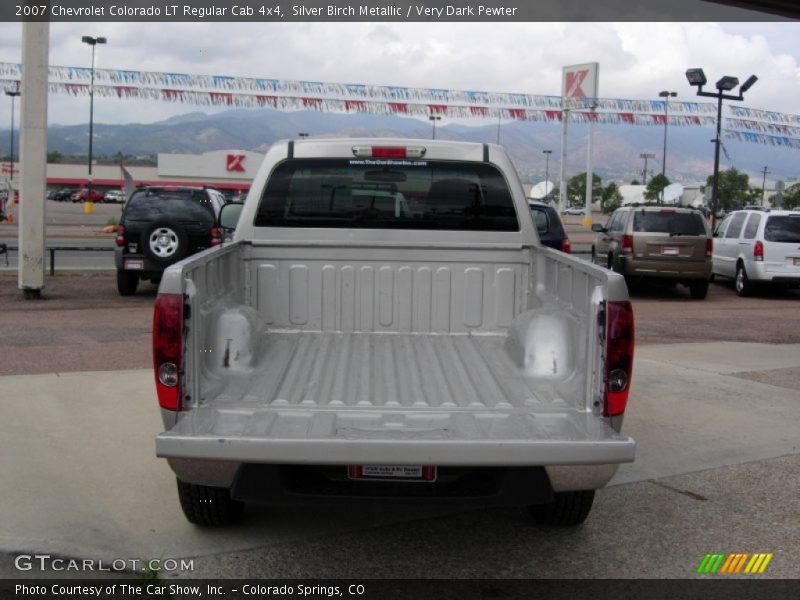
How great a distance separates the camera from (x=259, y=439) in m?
3.83

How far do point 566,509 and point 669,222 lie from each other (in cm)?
1372

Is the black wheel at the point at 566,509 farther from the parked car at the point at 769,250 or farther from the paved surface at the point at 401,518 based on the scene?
the parked car at the point at 769,250

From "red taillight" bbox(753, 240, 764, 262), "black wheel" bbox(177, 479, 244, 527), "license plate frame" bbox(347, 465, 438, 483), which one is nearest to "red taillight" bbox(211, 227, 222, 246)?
"red taillight" bbox(753, 240, 764, 262)

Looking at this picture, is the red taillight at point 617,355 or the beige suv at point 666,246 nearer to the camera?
the red taillight at point 617,355

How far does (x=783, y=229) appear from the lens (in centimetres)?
1794

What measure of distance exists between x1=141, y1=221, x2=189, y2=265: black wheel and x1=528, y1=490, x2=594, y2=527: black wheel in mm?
9626

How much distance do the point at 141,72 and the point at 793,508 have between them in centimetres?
2826

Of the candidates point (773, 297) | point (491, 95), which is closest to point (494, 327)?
point (773, 297)

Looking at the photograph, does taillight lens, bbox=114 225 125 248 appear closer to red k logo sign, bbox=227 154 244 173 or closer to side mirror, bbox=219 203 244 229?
side mirror, bbox=219 203 244 229

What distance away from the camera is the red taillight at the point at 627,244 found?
57.7 ft

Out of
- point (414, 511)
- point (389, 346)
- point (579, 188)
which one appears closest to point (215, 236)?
point (389, 346)

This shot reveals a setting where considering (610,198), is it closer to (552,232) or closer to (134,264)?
(552,232)

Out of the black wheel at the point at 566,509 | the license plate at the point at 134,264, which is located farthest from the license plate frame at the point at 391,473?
the license plate at the point at 134,264

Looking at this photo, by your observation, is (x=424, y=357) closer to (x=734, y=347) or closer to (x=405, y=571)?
(x=405, y=571)
